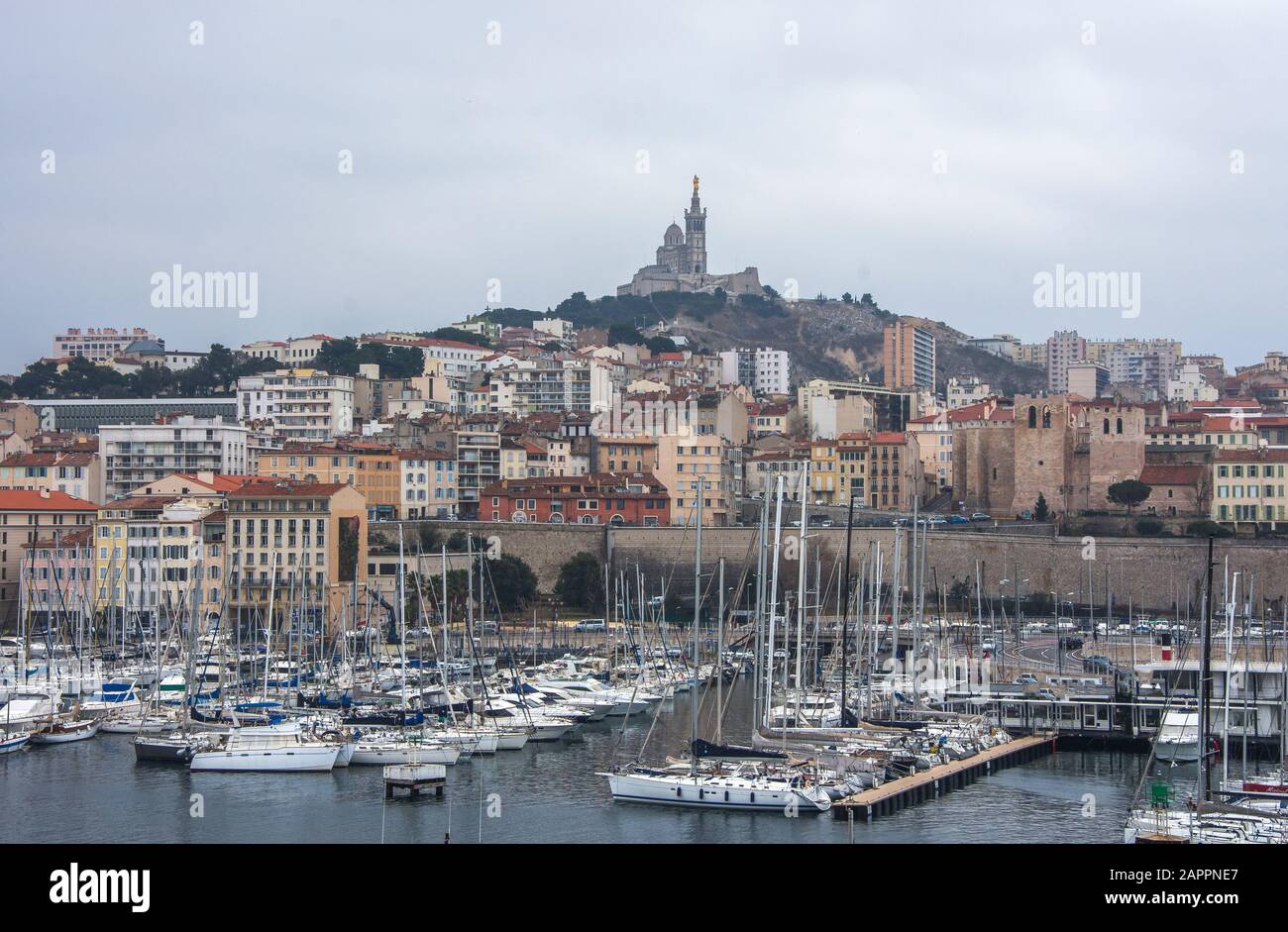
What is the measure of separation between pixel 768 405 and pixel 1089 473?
72.1 ft

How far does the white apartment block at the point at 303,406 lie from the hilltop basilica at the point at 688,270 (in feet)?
250

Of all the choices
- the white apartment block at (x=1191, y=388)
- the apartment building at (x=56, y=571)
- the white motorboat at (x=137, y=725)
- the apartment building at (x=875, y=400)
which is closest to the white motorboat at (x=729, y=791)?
the white motorboat at (x=137, y=725)

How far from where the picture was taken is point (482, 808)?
23375mm

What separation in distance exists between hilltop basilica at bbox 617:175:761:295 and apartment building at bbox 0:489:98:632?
330 feet

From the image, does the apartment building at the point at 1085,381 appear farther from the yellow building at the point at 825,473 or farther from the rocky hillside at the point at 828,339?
the yellow building at the point at 825,473

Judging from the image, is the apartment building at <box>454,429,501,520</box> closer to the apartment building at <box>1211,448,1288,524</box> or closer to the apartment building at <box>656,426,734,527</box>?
the apartment building at <box>656,426,734,527</box>

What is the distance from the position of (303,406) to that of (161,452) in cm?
1151

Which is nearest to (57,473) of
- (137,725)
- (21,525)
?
(21,525)

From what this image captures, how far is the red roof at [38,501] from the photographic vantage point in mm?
47125

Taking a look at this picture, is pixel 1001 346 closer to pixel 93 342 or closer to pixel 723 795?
pixel 93 342

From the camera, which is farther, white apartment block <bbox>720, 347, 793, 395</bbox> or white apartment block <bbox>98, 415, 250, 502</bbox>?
white apartment block <bbox>720, 347, 793, 395</bbox>

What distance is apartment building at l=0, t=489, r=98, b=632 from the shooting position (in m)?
45.7

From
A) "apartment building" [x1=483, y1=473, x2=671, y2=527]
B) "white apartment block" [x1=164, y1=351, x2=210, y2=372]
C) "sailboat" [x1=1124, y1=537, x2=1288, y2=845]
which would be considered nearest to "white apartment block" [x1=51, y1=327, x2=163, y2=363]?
"white apartment block" [x1=164, y1=351, x2=210, y2=372]
